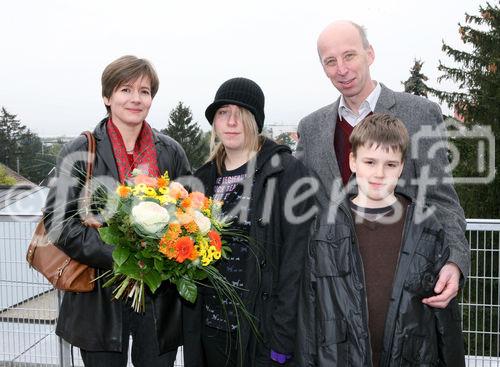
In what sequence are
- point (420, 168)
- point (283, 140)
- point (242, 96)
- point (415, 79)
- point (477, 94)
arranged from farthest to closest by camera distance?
point (415, 79) < point (477, 94) < point (283, 140) < point (242, 96) < point (420, 168)

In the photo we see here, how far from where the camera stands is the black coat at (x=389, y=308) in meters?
2.34

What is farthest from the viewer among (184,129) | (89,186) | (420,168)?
(184,129)

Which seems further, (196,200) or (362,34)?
(362,34)

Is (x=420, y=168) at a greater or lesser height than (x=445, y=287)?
greater

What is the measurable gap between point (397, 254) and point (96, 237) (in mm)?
1422

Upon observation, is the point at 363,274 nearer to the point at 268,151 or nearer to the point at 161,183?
the point at 268,151

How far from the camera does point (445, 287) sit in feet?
7.95

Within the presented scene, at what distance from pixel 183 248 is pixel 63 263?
0.82 meters

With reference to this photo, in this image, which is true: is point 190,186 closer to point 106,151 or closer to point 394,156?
point 106,151

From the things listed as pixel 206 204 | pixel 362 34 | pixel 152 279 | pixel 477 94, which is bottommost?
pixel 152 279

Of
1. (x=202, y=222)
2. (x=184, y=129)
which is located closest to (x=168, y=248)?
(x=202, y=222)

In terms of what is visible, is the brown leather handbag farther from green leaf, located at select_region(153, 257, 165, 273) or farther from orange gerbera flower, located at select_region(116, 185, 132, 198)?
green leaf, located at select_region(153, 257, 165, 273)

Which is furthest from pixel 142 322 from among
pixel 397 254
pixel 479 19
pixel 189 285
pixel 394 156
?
pixel 479 19

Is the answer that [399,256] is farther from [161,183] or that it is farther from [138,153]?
[138,153]
